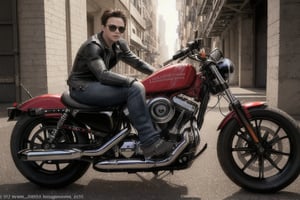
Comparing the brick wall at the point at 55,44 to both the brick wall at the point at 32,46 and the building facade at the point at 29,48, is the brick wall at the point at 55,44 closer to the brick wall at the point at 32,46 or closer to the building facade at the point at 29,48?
the building facade at the point at 29,48

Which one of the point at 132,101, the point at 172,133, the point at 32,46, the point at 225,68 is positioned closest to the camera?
the point at 132,101

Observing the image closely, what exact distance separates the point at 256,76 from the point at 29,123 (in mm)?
19566

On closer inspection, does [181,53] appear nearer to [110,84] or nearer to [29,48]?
[110,84]

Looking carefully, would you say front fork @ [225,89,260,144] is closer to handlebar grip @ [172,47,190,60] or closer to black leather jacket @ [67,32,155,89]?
handlebar grip @ [172,47,190,60]

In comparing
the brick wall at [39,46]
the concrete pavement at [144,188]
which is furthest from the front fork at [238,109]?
the brick wall at [39,46]

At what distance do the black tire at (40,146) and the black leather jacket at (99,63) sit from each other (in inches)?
20.3

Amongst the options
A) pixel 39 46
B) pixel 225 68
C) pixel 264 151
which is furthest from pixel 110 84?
pixel 39 46

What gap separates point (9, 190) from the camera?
381 cm

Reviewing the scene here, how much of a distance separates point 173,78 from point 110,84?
0.58m

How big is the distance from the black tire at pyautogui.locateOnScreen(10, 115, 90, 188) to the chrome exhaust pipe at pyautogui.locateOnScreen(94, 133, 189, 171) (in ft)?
1.31

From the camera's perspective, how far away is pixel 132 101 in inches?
134

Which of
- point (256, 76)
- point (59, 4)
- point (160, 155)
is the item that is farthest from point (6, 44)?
point (256, 76)

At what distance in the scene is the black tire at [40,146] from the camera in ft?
12.5

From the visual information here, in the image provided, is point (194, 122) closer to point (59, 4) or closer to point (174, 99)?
point (174, 99)
